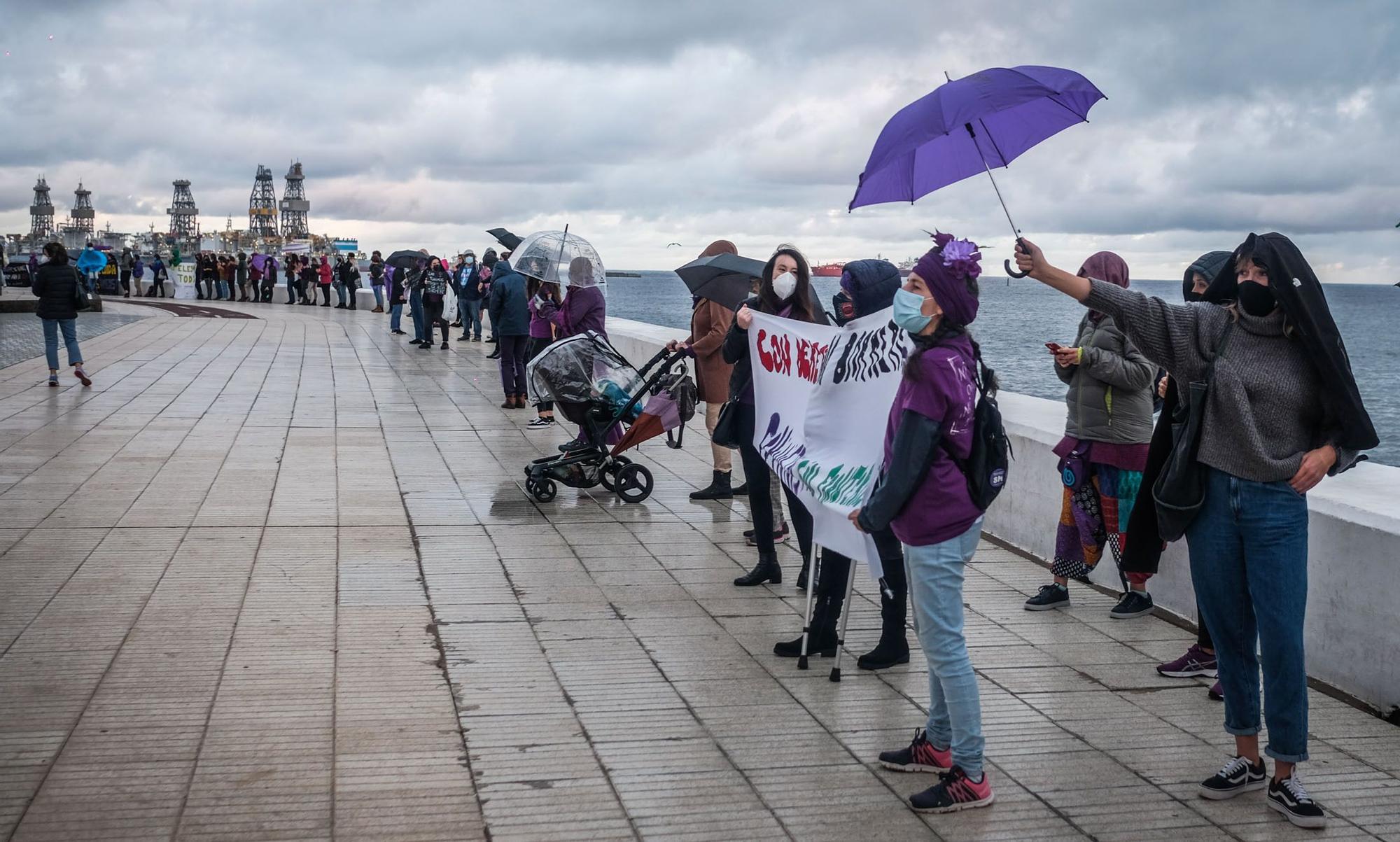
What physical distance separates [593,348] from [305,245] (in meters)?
97.4

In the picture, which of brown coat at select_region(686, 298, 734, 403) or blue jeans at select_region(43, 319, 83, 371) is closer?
brown coat at select_region(686, 298, 734, 403)

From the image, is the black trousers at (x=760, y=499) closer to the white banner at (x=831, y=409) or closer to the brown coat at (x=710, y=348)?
the white banner at (x=831, y=409)

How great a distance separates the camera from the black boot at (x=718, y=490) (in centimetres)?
925

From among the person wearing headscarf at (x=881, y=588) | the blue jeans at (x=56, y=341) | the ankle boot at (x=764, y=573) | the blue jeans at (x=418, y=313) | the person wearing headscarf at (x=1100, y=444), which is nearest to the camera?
the person wearing headscarf at (x=881, y=588)

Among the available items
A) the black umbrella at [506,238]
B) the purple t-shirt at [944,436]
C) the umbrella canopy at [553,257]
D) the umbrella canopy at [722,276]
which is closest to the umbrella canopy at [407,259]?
the black umbrella at [506,238]

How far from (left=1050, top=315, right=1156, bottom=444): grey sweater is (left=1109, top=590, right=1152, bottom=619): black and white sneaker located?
78 centimetres

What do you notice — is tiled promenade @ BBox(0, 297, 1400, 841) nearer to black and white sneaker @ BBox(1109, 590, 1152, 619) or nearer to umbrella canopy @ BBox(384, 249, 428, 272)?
black and white sneaker @ BBox(1109, 590, 1152, 619)

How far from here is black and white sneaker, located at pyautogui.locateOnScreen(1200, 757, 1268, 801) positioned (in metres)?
4.09

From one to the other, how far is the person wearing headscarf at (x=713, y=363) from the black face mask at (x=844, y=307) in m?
1.58

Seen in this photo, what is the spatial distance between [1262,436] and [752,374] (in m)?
2.88

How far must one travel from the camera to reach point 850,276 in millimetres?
5262

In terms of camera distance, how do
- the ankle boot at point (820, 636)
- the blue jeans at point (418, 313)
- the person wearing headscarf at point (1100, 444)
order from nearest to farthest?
the ankle boot at point (820, 636) < the person wearing headscarf at point (1100, 444) < the blue jeans at point (418, 313)

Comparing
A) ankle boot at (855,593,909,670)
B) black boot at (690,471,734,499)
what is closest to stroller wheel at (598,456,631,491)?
black boot at (690,471,734,499)

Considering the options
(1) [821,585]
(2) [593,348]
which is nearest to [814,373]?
(1) [821,585]
